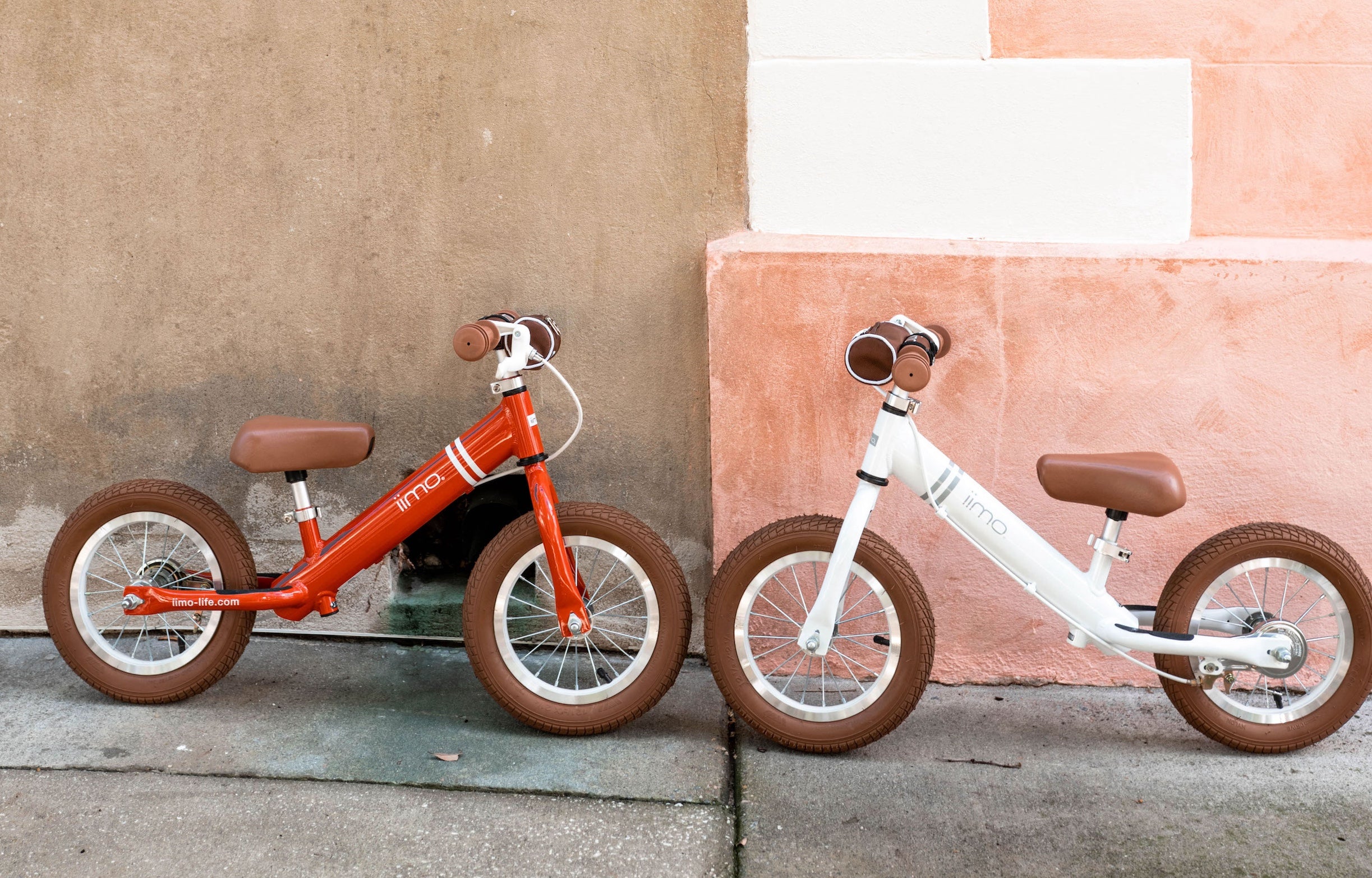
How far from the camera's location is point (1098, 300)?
11.4ft

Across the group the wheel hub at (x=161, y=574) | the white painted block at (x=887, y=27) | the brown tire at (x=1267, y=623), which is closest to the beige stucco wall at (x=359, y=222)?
the white painted block at (x=887, y=27)

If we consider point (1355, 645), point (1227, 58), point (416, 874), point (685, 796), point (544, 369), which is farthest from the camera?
point (544, 369)

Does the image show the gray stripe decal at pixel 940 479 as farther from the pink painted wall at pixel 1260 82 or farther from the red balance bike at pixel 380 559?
the pink painted wall at pixel 1260 82

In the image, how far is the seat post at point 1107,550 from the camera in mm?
3062

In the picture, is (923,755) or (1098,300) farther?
(1098,300)

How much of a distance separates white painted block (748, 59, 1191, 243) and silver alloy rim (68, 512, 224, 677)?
2.35 m

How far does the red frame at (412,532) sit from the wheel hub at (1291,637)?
6.46ft

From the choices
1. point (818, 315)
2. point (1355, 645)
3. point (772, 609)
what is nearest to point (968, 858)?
point (772, 609)

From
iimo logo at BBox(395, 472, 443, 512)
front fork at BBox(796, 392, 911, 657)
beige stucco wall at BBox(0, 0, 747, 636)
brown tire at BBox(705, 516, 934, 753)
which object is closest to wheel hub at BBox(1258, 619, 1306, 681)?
brown tire at BBox(705, 516, 934, 753)

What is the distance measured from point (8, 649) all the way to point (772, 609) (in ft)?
9.08

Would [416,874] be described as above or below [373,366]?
below

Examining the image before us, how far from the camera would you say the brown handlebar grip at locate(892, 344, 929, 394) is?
110 inches

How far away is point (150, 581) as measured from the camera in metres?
3.38

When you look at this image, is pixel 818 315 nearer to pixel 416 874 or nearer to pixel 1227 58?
pixel 1227 58
